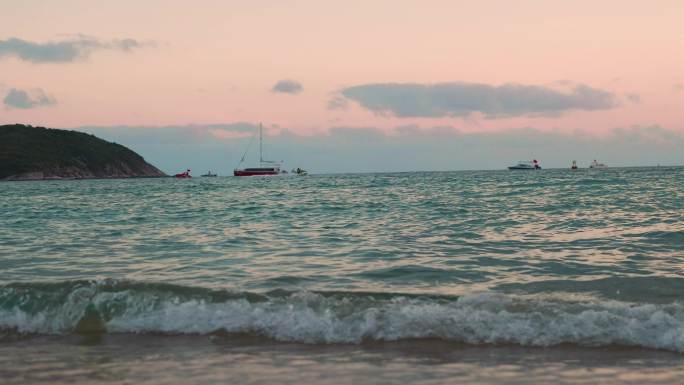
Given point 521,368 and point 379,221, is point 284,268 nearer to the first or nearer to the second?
point 521,368

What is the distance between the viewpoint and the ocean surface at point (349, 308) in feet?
22.3

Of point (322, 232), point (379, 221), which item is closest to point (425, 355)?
point (322, 232)

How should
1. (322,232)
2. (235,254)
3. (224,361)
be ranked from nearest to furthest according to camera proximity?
1. (224,361)
2. (235,254)
3. (322,232)

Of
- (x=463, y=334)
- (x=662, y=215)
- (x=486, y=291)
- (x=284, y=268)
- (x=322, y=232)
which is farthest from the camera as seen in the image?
(x=662, y=215)

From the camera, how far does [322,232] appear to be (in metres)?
19.5

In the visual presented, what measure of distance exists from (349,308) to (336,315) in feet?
1.10

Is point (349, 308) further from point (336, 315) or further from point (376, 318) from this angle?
point (376, 318)

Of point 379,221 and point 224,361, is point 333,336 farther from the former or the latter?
point 379,221

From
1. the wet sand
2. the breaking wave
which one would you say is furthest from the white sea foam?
the wet sand

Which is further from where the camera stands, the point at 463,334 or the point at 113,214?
the point at 113,214

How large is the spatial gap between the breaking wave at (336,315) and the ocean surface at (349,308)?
0.03 m

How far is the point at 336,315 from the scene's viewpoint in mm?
8992

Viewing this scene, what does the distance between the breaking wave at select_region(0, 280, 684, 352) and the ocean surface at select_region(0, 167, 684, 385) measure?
28 mm

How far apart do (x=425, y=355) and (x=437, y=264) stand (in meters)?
5.88
